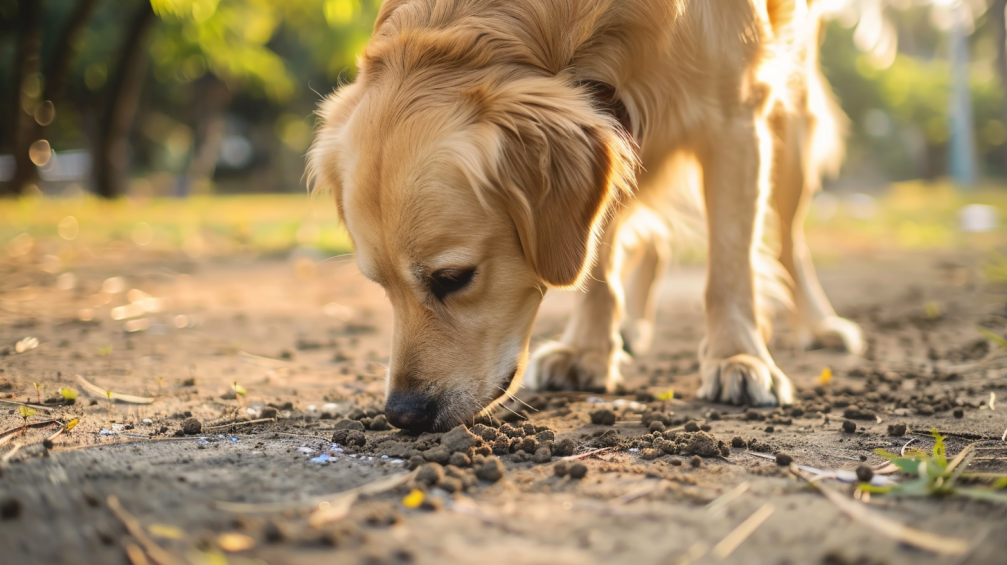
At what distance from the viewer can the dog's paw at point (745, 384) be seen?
9.14ft

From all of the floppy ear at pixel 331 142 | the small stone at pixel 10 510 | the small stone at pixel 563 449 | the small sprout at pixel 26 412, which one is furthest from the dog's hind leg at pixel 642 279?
the small stone at pixel 10 510

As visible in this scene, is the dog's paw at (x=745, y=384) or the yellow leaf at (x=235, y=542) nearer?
the yellow leaf at (x=235, y=542)

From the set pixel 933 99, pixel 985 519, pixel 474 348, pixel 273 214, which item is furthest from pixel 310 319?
pixel 933 99

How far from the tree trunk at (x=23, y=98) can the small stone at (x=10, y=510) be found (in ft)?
43.2

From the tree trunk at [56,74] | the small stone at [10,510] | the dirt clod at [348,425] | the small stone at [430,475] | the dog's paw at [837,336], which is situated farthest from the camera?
the tree trunk at [56,74]

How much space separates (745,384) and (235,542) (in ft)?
6.47

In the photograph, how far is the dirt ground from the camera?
1410mm

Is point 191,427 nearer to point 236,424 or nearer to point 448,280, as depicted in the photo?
point 236,424

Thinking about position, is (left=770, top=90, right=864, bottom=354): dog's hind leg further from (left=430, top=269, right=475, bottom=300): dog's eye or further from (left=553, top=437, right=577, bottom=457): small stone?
(left=553, top=437, right=577, bottom=457): small stone

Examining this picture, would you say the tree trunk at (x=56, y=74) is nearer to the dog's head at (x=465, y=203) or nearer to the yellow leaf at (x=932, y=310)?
the dog's head at (x=465, y=203)

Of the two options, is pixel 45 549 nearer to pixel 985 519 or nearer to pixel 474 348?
pixel 474 348

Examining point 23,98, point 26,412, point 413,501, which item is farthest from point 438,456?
point 23,98

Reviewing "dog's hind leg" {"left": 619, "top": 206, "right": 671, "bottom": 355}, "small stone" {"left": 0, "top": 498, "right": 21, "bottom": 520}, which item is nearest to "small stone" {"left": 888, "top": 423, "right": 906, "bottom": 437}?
"dog's hind leg" {"left": 619, "top": 206, "right": 671, "bottom": 355}

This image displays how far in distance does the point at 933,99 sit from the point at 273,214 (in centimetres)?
3502
